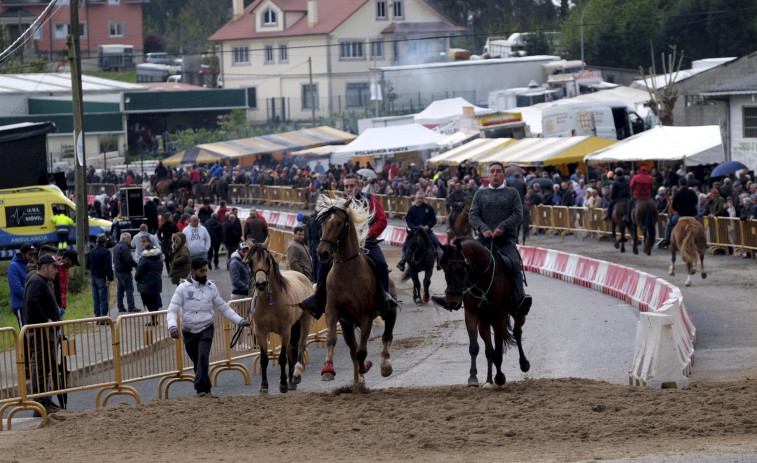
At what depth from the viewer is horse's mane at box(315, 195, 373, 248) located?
12641 millimetres

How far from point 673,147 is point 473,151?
1210cm

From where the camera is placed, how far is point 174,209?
37656 mm

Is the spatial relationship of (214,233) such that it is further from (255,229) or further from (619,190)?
(619,190)

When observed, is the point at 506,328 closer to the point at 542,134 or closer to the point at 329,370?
the point at 329,370

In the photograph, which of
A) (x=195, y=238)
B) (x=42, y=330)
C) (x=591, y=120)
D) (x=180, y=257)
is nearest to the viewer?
(x=42, y=330)

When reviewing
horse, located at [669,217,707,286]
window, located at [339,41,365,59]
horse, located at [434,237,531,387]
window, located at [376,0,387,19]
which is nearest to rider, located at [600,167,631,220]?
horse, located at [669,217,707,286]

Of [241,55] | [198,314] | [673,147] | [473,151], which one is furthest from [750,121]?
[241,55]

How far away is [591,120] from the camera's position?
152ft

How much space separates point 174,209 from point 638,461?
99.1 feet

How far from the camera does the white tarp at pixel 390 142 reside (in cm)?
4838

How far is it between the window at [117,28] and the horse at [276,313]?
323 feet

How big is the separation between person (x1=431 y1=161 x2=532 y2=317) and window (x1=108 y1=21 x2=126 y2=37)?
3958 inches

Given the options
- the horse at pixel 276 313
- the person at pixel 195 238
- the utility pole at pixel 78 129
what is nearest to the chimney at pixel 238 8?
the utility pole at pixel 78 129

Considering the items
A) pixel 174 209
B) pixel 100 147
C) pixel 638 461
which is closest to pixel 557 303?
pixel 638 461
